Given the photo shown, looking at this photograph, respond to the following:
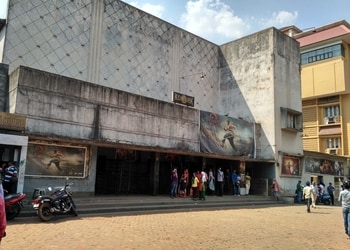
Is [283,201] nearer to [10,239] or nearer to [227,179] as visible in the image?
[227,179]

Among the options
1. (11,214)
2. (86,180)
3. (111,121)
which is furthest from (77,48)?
(11,214)

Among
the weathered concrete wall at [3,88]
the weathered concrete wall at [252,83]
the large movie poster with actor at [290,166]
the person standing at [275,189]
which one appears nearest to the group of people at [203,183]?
the person standing at [275,189]

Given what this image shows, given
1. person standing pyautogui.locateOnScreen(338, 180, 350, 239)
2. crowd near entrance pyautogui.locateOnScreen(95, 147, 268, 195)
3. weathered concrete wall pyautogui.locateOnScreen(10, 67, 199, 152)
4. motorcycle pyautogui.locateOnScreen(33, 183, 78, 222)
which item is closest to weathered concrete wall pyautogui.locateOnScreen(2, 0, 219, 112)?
weathered concrete wall pyautogui.locateOnScreen(10, 67, 199, 152)

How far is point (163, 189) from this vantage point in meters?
18.9

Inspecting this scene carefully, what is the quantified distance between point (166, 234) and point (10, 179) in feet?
19.0

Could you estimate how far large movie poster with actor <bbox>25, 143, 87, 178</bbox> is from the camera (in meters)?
12.4

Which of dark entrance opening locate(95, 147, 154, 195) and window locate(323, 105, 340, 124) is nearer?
dark entrance opening locate(95, 147, 154, 195)

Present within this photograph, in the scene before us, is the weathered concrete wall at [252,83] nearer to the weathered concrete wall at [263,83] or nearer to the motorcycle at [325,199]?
the weathered concrete wall at [263,83]

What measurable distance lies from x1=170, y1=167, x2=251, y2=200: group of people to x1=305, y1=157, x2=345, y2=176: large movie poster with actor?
18.9ft

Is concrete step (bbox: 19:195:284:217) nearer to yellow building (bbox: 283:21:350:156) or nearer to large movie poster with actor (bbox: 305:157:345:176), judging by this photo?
large movie poster with actor (bbox: 305:157:345:176)

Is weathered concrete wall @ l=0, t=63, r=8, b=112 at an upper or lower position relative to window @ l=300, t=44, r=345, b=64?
lower

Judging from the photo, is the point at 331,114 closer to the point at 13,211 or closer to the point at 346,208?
the point at 346,208

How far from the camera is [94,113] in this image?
1429 centimetres

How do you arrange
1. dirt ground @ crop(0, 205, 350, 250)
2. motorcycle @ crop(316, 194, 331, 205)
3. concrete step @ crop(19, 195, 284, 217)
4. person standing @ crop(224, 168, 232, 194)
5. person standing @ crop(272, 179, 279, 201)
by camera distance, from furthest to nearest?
motorcycle @ crop(316, 194, 331, 205)
person standing @ crop(272, 179, 279, 201)
person standing @ crop(224, 168, 232, 194)
concrete step @ crop(19, 195, 284, 217)
dirt ground @ crop(0, 205, 350, 250)
